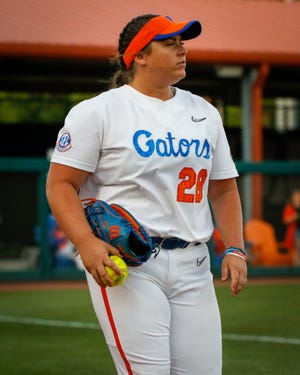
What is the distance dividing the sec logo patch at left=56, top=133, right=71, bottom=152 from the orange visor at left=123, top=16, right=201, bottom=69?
480 mm

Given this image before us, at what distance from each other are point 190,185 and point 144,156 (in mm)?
250

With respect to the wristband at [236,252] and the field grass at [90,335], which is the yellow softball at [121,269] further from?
the field grass at [90,335]

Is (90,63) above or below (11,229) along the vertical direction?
above

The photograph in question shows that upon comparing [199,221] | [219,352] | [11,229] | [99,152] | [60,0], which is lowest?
[11,229]

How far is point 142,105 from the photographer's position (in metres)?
4.00

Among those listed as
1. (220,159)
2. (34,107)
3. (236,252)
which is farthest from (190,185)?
(34,107)

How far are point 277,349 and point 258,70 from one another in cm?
1108

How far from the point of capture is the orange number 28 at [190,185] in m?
3.95

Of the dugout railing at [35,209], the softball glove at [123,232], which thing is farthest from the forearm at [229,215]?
the dugout railing at [35,209]

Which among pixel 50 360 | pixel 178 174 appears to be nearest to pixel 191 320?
pixel 178 174

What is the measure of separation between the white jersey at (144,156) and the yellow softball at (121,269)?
224 millimetres

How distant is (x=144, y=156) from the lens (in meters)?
3.87

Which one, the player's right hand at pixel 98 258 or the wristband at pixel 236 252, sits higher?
the player's right hand at pixel 98 258

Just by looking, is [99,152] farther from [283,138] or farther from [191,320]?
[283,138]
